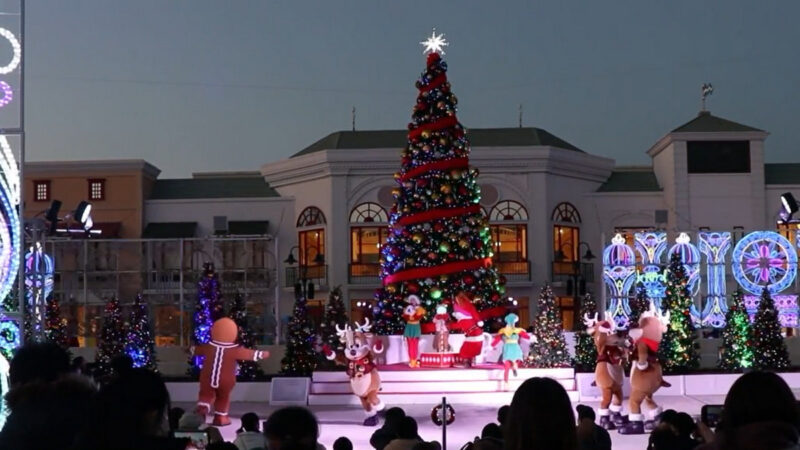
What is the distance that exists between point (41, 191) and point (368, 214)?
40.5 feet

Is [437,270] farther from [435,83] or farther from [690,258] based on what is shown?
[690,258]

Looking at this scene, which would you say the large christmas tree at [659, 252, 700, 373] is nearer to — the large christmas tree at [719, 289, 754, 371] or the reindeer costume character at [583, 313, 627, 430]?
the large christmas tree at [719, 289, 754, 371]

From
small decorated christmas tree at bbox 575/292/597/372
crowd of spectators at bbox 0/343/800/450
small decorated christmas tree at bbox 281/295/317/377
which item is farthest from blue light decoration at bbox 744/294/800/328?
crowd of spectators at bbox 0/343/800/450

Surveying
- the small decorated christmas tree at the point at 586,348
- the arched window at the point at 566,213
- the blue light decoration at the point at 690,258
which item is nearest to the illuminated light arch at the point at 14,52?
the small decorated christmas tree at the point at 586,348

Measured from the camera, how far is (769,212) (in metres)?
40.6

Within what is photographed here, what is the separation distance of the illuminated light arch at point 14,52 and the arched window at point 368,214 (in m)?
28.7

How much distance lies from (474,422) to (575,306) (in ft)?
76.0

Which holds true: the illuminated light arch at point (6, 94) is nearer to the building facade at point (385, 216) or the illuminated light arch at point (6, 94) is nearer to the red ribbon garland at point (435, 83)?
the red ribbon garland at point (435, 83)

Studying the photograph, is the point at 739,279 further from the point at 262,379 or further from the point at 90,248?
the point at 90,248

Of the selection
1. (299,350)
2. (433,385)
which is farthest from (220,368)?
(299,350)

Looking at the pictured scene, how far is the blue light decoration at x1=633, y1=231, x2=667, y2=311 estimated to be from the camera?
110ft

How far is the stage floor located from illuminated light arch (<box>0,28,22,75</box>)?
6755 mm

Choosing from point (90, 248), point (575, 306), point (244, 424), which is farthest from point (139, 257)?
point (244, 424)

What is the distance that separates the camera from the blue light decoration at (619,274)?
1309 inches
